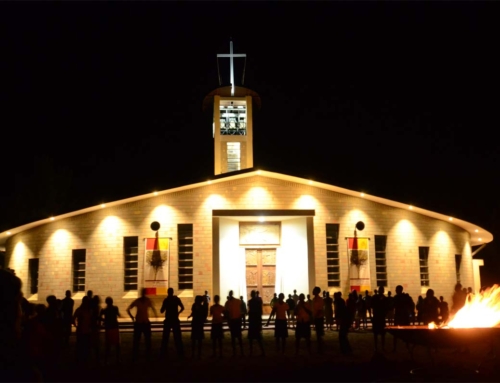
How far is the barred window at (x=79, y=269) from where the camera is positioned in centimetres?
2227

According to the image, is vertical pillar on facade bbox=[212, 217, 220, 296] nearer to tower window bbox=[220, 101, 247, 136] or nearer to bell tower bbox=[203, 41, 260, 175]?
bell tower bbox=[203, 41, 260, 175]

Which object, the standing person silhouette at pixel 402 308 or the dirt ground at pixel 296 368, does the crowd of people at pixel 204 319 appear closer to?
the standing person silhouette at pixel 402 308

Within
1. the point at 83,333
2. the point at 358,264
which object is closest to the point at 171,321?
the point at 83,333

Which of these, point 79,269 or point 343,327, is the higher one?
point 79,269

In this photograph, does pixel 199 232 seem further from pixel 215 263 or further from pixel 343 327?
pixel 343 327

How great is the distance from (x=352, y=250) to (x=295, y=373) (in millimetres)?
12851

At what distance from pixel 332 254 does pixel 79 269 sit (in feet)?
34.6

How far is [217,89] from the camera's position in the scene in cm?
2656

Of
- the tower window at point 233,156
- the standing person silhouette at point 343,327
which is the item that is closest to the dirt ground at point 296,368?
the standing person silhouette at point 343,327

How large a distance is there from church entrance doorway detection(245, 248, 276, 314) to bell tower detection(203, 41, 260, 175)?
4445 millimetres

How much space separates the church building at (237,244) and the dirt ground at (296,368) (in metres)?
8.09

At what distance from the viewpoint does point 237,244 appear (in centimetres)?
2303

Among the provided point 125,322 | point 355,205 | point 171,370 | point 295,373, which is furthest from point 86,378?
point 355,205

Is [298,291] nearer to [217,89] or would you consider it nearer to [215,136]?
[215,136]
